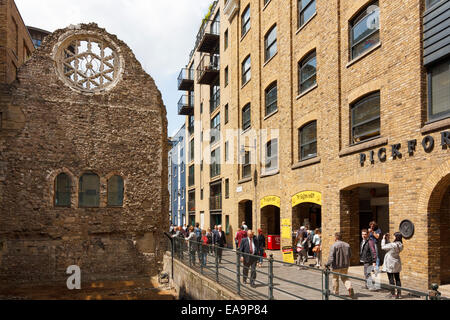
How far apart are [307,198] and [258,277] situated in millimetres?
6033

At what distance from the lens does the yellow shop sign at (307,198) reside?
1445 centimetres

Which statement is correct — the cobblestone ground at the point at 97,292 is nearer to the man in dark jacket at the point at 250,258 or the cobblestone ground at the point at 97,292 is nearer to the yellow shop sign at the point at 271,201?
the man in dark jacket at the point at 250,258

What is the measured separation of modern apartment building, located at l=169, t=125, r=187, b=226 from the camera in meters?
44.2

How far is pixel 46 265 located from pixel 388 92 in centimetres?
1407

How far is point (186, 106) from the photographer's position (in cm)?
3891

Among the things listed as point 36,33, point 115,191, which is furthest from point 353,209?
point 36,33

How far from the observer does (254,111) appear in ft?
70.4

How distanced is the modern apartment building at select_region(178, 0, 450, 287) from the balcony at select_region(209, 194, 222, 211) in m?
2.13

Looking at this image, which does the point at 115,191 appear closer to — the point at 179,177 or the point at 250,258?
the point at 250,258

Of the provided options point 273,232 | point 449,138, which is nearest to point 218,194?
point 273,232

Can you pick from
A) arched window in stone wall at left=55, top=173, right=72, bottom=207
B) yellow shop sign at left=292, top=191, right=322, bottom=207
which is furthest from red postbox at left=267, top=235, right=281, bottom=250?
arched window in stone wall at left=55, top=173, right=72, bottom=207

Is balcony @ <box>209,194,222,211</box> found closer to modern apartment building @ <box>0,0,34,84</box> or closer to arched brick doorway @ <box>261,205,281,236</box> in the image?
arched brick doorway @ <box>261,205,281,236</box>

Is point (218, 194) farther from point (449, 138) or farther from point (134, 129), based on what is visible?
point (449, 138)

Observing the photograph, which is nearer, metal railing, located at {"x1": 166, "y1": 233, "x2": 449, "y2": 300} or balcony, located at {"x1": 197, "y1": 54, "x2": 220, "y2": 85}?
metal railing, located at {"x1": 166, "y1": 233, "x2": 449, "y2": 300}
